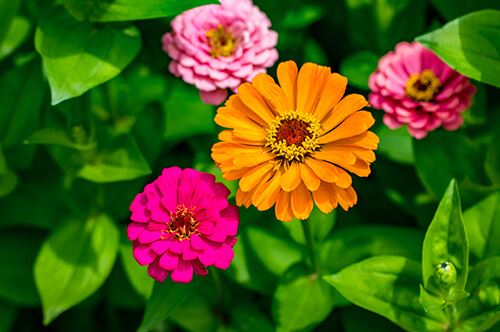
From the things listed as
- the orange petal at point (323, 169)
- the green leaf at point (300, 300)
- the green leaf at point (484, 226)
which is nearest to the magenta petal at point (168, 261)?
the orange petal at point (323, 169)

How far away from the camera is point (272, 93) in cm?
114

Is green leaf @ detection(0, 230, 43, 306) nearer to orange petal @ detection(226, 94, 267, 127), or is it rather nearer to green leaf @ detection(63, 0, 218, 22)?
green leaf @ detection(63, 0, 218, 22)

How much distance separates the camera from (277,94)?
1.15 meters

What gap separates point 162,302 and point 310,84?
0.42m

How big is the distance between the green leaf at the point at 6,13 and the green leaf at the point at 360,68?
2.25ft

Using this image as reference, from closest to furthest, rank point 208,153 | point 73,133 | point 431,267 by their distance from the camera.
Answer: point 431,267 < point 73,133 < point 208,153

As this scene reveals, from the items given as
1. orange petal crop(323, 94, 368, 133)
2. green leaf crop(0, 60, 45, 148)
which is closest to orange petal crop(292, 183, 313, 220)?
orange petal crop(323, 94, 368, 133)

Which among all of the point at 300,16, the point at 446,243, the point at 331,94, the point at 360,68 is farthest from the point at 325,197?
the point at 300,16

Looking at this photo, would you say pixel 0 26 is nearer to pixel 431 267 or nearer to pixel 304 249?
pixel 304 249

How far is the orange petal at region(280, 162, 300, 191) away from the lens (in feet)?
3.48

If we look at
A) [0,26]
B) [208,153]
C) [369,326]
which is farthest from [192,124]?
[369,326]

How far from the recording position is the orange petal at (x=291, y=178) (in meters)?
1.06

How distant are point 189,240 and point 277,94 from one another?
0.26 metres

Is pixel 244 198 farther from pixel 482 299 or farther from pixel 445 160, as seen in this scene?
pixel 445 160
